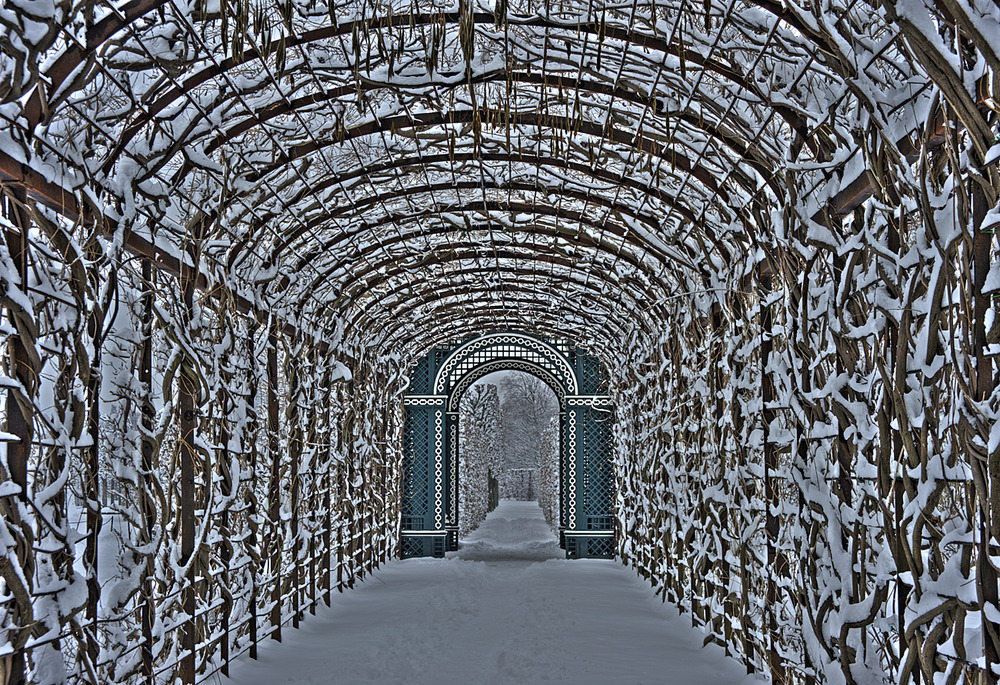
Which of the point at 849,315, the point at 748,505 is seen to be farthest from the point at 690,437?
the point at 849,315

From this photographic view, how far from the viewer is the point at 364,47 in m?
4.19

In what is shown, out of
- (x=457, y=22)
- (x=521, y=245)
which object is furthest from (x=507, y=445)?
(x=457, y=22)

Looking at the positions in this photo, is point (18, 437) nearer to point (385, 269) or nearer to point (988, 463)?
point (988, 463)

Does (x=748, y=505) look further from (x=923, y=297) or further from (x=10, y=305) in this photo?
(x=10, y=305)

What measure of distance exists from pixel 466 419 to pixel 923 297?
15.4 m

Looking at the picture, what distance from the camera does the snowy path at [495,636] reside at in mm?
5566

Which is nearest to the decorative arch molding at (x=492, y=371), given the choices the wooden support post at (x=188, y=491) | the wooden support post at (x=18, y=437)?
the wooden support post at (x=188, y=491)

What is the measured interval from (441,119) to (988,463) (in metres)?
3.55

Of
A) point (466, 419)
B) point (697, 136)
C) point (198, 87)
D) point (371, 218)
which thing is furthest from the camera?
point (466, 419)

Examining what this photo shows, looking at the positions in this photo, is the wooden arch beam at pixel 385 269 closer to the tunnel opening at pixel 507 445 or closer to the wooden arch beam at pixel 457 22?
the wooden arch beam at pixel 457 22

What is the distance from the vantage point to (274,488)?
666 centimetres

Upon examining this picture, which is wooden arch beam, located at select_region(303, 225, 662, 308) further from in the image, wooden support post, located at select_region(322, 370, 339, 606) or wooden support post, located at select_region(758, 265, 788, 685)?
wooden support post, located at select_region(758, 265, 788, 685)

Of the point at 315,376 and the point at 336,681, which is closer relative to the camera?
the point at 336,681

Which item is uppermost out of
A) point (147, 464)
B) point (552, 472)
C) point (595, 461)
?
point (147, 464)
